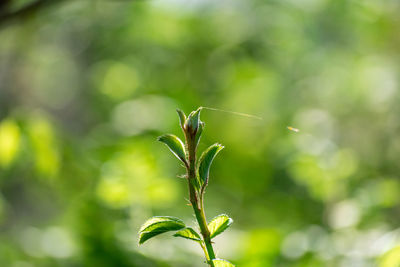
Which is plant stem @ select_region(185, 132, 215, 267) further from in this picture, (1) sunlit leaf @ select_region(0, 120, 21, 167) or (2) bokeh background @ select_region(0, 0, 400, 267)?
(1) sunlit leaf @ select_region(0, 120, 21, 167)

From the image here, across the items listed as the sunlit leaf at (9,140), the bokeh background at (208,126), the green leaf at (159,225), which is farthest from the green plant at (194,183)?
the sunlit leaf at (9,140)

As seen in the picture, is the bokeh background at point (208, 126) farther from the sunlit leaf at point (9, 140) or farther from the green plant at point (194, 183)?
the green plant at point (194, 183)

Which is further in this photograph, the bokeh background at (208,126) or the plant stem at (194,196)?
the bokeh background at (208,126)

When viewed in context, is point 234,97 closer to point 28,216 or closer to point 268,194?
point 268,194

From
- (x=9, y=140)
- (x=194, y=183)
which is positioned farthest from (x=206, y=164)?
(x=9, y=140)

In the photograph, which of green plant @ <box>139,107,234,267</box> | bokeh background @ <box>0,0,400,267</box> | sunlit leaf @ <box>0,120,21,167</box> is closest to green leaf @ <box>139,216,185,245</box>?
green plant @ <box>139,107,234,267</box>

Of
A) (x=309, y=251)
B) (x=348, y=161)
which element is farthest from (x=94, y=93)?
(x=309, y=251)
